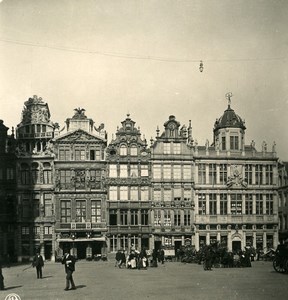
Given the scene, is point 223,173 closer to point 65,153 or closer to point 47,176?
point 65,153

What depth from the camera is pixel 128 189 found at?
44.5 metres

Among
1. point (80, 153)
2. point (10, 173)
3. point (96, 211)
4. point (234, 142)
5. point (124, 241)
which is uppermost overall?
point (234, 142)

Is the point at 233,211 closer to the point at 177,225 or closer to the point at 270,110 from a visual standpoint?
Result: the point at 177,225

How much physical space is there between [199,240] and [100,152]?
12004mm

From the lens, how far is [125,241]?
43.9 meters

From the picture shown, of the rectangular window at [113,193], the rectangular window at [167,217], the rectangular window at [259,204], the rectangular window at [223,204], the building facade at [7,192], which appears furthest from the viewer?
the rectangular window at [259,204]

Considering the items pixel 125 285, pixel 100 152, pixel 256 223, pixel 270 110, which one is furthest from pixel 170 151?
pixel 125 285

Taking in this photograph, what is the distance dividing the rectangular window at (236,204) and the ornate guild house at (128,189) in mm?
92

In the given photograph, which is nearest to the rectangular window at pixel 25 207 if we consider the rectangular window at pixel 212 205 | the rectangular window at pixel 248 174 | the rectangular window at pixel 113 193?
the rectangular window at pixel 113 193

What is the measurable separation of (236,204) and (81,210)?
1412 centimetres

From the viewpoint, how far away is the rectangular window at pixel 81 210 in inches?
1722

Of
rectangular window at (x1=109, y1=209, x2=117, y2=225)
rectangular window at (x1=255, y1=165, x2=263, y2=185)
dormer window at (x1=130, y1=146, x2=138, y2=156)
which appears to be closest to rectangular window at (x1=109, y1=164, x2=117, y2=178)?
dormer window at (x1=130, y1=146, x2=138, y2=156)

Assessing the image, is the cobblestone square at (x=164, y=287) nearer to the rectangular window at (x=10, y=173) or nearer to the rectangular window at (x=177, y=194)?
the rectangular window at (x=177, y=194)

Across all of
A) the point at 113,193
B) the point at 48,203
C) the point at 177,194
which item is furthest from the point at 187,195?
the point at 48,203
